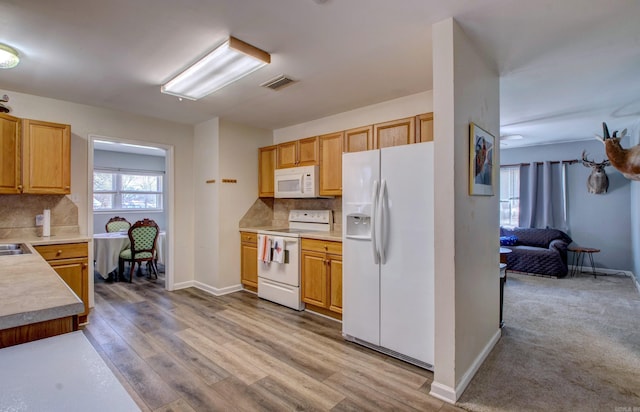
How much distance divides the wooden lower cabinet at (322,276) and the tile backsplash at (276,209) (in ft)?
2.45

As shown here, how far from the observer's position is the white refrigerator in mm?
2387

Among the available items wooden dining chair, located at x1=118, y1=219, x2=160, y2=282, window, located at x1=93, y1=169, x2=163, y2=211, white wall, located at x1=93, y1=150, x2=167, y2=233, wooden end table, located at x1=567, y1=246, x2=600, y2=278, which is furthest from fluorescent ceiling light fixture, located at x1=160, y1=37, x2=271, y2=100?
wooden end table, located at x1=567, y1=246, x2=600, y2=278

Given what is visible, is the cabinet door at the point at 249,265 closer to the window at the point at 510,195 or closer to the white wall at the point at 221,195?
the white wall at the point at 221,195

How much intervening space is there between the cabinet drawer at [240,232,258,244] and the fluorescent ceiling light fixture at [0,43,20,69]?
2.86 meters

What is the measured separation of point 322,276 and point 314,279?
13cm

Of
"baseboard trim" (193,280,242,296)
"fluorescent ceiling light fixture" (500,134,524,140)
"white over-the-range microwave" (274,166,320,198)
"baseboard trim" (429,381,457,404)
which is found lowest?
"baseboard trim" (429,381,457,404)

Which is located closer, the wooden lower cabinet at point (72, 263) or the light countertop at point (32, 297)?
the light countertop at point (32, 297)

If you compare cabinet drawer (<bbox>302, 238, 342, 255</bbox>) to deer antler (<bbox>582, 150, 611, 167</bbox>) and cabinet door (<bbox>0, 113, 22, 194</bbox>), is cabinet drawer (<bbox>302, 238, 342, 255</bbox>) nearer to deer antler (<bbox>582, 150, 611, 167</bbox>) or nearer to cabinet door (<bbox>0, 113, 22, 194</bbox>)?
cabinet door (<bbox>0, 113, 22, 194</bbox>)

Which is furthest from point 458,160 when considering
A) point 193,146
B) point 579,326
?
point 193,146

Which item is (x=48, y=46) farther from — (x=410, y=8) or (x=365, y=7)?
(x=410, y=8)

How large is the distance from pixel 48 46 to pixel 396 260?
312 centimetres

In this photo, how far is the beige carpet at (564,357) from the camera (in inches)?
80.8

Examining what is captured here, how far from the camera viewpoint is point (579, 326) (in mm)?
3281

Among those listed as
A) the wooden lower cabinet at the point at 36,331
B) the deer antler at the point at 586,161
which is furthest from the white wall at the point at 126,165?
the deer antler at the point at 586,161
